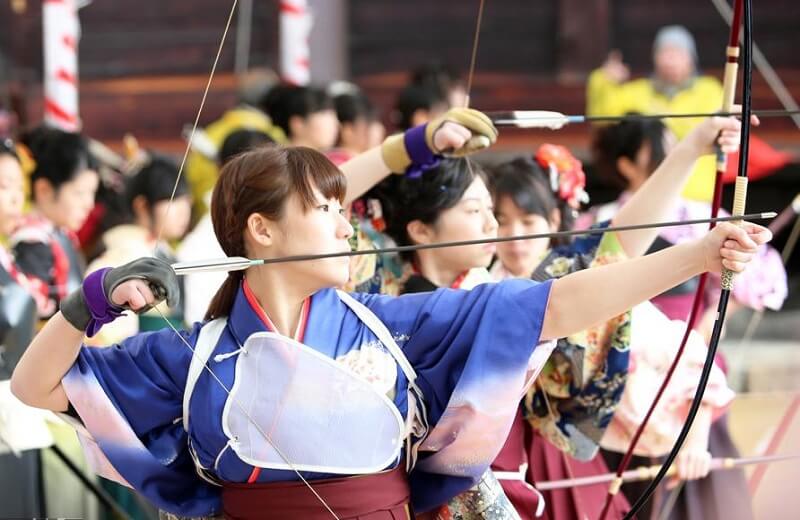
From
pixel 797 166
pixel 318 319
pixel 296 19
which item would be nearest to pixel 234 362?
pixel 318 319

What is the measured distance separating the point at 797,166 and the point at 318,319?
5363 millimetres

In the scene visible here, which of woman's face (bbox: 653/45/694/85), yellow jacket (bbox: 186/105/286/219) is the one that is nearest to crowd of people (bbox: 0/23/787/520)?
yellow jacket (bbox: 186/105/286/219)

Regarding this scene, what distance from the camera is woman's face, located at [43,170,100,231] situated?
4.05 meters

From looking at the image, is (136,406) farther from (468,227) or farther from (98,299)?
(468,227)

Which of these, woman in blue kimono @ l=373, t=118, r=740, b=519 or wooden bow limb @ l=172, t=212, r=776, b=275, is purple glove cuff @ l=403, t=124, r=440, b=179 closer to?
woman in blue kimono @ l=373, t=118, r=740, b=519

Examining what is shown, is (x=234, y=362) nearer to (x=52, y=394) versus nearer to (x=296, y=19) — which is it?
(x=52, y=394)

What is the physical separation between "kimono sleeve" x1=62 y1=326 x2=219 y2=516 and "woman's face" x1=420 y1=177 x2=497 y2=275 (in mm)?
670

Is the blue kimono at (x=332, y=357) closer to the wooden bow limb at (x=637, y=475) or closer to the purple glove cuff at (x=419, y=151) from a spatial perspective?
the purple glove cuff at (x=419, y=151)

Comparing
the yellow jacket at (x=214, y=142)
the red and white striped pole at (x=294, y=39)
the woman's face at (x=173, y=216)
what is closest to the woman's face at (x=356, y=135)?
the yellow jacket at (x=214, y=142)

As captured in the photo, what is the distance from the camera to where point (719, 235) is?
181 cm

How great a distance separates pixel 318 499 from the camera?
6.77 feet

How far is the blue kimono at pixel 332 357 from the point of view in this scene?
203 cm

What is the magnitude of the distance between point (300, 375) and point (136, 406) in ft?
→ 0.86

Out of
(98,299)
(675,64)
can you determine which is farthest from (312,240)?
(675,64)
